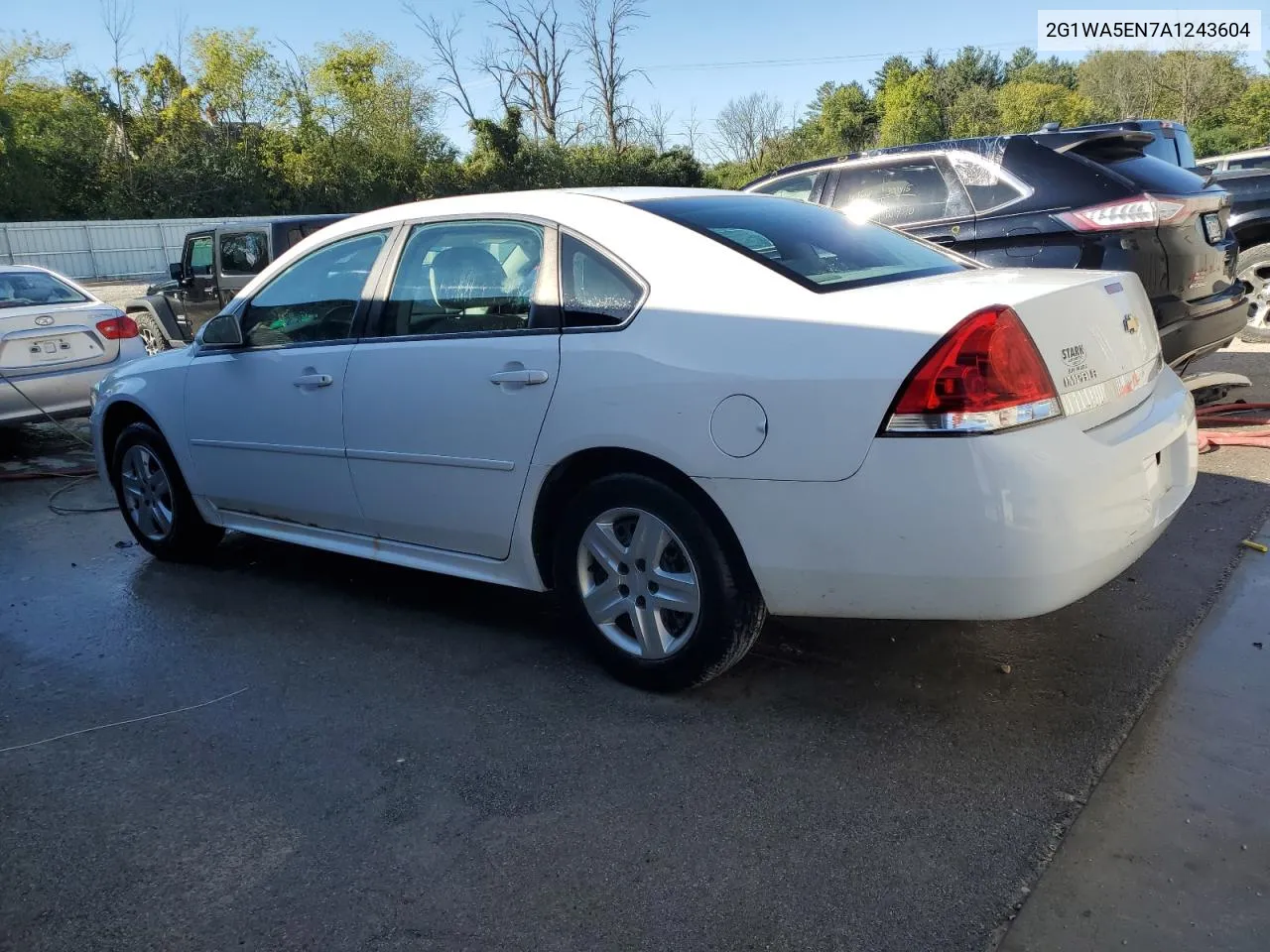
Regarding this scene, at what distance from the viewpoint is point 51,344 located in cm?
770

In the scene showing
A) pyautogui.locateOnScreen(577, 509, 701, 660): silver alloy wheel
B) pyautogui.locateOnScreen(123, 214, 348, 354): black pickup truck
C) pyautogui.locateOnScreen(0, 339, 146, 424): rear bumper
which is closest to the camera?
pyautogui.locateOnScreen(577, 509, 701, 660): silver alloy wheel

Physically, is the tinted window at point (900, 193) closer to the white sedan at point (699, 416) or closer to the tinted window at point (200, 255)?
the white sedan at point (699, 416)

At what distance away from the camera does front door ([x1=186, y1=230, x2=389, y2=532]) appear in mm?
4121

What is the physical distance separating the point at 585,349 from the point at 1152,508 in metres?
1.73

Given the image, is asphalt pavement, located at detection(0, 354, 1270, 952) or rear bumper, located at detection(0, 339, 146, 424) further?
rear bumper, located at detection(0, 339, 146, 424)

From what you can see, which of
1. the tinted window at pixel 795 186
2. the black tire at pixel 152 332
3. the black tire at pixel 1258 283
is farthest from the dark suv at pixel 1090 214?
the black tire at pixel 152 332

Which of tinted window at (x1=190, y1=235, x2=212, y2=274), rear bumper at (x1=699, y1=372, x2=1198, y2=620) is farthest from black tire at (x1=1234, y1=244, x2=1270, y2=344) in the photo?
tinted window at (x1=190, y1=235, x2=212, y2=274)

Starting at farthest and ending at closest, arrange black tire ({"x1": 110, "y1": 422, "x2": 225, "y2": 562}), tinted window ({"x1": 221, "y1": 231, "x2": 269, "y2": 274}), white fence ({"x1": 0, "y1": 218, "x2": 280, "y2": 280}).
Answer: white fence ({"x1": 0, "y1": 218, "x2": 280, "y2": 280})
tinted window ({"x1": 221, "y1": 231, "x2": 269, "y2": 274})
black tire ({"x1": 110, "y1": 422, "x2": 225, "y2": 562})

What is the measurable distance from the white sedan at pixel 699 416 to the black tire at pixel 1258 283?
22.9ft

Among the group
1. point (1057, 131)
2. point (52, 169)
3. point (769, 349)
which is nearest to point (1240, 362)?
point (1057, 131)

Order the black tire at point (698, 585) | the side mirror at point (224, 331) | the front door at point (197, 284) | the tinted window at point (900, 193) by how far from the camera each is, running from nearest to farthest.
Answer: the black tire at point (698, 585) → the side mirror at point (224, 331) → the tinted window at point (900, 193) → the front door at point (197, 284)

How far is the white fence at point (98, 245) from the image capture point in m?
28.3

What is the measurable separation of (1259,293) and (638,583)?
844cm

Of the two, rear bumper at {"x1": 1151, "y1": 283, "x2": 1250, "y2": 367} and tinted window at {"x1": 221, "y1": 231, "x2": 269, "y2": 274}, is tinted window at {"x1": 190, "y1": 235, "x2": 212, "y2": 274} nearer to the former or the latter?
tinted window at {"x1": 221, "y1": 231, "x2": 269, "y2": 274}
